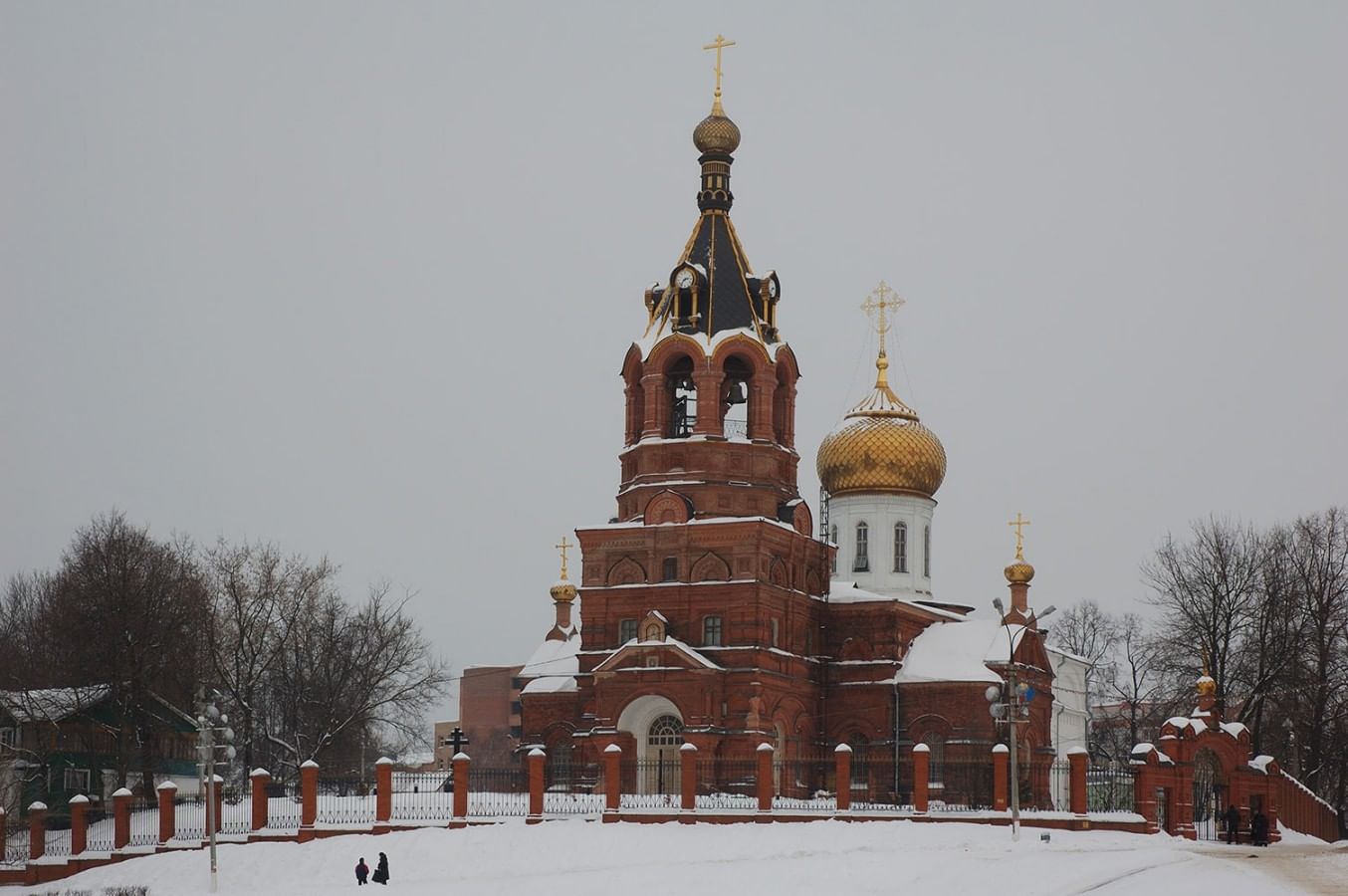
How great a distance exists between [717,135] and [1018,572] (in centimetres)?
1392

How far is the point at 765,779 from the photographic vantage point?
125 ft

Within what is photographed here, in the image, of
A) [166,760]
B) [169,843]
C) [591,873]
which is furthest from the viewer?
[166,760]

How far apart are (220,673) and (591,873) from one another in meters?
22.1

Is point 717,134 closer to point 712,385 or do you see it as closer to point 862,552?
point 712,385

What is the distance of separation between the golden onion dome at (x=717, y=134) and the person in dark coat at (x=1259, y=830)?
784 inches

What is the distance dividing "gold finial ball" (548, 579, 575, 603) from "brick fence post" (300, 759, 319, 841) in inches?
638

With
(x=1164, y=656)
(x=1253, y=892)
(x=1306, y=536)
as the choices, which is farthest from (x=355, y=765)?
(x=1253, y=892)

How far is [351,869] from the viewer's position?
3538 centimetres

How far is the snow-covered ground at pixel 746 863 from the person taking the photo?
29578mm

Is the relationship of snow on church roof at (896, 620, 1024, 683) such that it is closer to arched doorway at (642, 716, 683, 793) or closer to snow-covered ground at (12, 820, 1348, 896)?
arched doorway at (642, 716, 683, 793)

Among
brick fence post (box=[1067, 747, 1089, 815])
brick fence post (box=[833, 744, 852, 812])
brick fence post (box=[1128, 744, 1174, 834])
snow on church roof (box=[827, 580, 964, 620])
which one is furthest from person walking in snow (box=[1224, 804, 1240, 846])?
snow on church roof (box=[827, 580, 964, 620])

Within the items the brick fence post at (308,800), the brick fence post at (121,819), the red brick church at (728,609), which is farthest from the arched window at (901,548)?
the brick fence post at (121,819)

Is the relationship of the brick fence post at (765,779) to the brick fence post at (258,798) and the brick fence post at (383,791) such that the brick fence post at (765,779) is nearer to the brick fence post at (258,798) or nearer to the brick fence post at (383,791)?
the brick fence post at (383,791)

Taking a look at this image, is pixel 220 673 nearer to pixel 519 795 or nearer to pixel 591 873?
pixel 519 795
